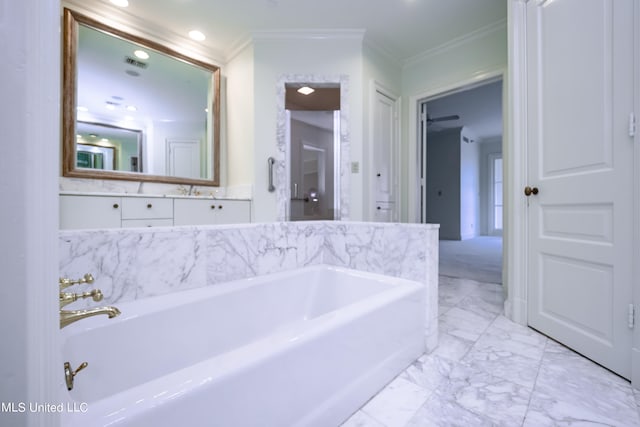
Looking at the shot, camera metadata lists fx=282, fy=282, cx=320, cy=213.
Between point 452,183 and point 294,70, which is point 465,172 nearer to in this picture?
point 452,183

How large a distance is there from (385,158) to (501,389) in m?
2.38

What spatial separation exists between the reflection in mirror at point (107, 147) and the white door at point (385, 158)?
7.58 ft

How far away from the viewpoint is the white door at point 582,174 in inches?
50.1

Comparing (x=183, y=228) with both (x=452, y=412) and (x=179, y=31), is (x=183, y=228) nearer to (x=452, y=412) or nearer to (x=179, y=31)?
(x=452, y=412)

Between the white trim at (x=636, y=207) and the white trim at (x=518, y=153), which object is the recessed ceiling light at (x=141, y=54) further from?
the white trim at (x=636, y=207)

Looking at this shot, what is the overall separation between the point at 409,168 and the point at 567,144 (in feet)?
5.76

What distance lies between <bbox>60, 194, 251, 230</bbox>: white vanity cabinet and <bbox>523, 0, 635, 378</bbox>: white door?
94.3 inches

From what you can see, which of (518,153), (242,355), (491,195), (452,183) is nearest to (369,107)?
(518,153)

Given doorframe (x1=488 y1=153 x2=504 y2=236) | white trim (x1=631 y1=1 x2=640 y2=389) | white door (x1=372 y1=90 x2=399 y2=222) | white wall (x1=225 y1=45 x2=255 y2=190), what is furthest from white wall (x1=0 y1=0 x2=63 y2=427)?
doorframe (x1=488 y1=153 x2=504 y2=236)

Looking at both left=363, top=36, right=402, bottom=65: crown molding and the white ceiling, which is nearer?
the white ceiling

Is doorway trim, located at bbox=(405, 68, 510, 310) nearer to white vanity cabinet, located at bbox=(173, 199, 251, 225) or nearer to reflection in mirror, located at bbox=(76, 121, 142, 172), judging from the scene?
white vanity cabinet, located at bbox=(173, 199, 251, 225)

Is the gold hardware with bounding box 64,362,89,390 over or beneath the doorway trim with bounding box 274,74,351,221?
beneath

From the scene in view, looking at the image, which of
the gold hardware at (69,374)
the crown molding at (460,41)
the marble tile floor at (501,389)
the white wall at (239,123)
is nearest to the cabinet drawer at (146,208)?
the white wall at (239,123)

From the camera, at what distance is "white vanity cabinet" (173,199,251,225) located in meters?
2.45
